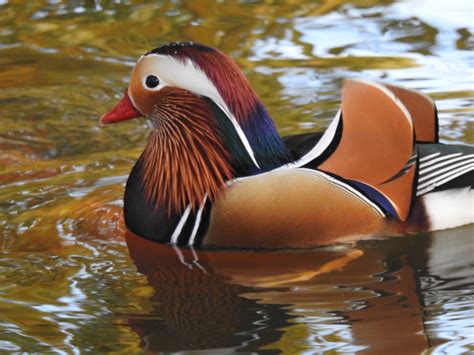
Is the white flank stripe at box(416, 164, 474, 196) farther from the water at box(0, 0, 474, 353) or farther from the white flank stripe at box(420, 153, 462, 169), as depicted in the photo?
the water at box(0, 0, 474, 353)

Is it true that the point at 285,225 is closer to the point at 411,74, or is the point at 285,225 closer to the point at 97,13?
the point at 411,74

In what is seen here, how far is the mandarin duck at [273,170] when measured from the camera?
4.55 meters

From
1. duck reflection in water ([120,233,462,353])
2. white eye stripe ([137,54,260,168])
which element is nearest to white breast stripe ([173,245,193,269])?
duck reflection in water ([120,233,462,353])

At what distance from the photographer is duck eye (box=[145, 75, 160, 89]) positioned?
15.5 ft

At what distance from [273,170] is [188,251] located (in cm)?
44

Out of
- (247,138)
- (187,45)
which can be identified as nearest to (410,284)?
(247,138)

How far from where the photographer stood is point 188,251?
4.68m

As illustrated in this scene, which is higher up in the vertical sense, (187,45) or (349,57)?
(187,45)

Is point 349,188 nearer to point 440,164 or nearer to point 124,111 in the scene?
point 440,164

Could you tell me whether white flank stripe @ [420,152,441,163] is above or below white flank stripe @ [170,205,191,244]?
above

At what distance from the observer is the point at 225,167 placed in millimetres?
4688

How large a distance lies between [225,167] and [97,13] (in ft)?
11.6

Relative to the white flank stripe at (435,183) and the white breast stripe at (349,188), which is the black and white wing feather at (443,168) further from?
the white breast stripe at (349,188)

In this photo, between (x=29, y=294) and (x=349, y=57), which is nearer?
(x=29, y=294)
